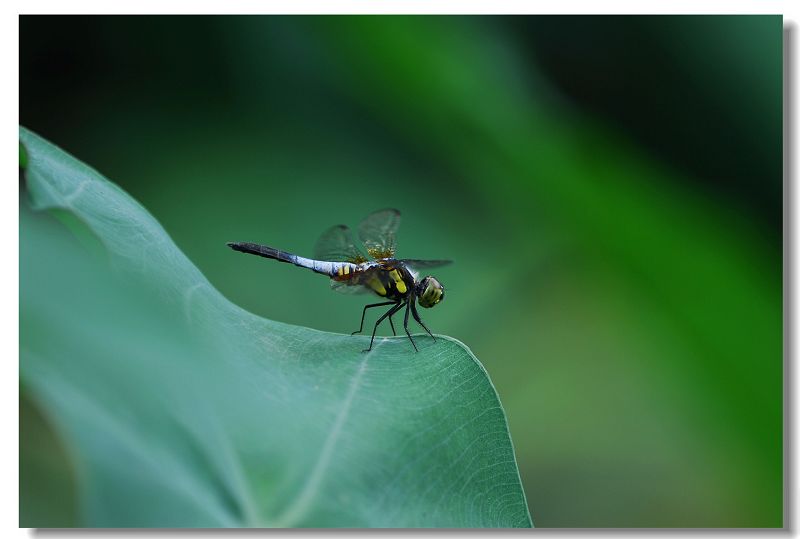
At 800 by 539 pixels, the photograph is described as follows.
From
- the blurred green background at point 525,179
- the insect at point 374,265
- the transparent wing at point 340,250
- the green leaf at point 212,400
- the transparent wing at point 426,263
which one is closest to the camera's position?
the green leaf at point 212,400

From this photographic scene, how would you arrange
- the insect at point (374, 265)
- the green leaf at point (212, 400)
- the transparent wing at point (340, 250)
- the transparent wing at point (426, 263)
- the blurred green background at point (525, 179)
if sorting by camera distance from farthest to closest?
1. the blurred green background at point (525, 179)
2. the transparent wing at point (340, 250)
3. the insect at point (374, 265)
4. the transparent wing at point (426, 263)
5. the green leaf at point (212, 400)

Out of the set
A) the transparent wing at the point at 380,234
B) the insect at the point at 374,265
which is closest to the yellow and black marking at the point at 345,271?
the insect at the point at 374,265

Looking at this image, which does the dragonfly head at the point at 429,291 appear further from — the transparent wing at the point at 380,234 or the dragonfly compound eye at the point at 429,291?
the transparent wing at the point at 380,234

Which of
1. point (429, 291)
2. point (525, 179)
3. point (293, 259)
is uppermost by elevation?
point (525, 179)

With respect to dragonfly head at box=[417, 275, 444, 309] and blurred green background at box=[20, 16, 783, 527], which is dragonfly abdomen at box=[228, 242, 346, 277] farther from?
blurred green background at box=[20, 16, 783, 527]

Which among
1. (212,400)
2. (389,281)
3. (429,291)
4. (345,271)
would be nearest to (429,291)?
(429,291)

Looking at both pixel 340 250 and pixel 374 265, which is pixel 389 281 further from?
pixel 340 250

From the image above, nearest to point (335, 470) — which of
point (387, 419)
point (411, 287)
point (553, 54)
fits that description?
point (387, 419)
